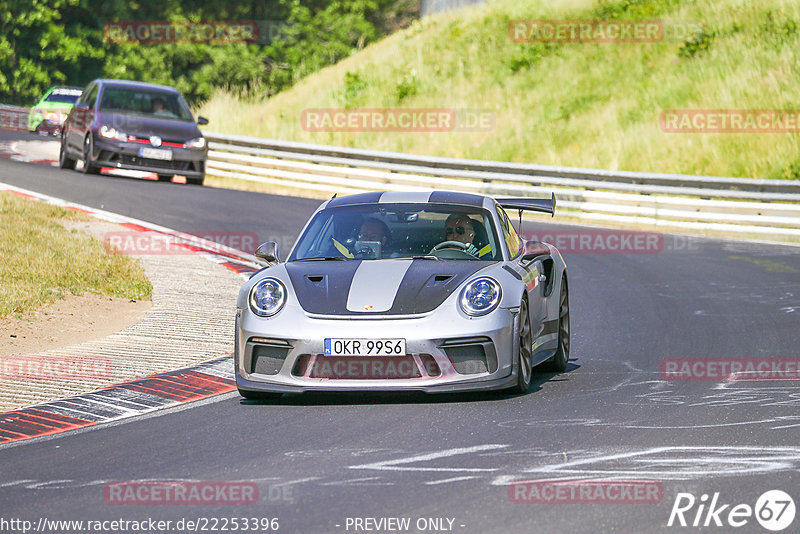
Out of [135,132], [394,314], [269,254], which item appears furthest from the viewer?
[135,132]

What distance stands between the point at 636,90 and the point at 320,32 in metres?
22.4

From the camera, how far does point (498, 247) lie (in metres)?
9.02

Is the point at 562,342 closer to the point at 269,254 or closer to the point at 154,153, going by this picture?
the point at 269,254

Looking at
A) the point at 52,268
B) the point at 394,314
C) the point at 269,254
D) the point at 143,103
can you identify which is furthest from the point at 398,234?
the point at 143,103

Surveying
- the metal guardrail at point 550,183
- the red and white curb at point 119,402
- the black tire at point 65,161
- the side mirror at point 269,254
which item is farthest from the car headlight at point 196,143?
the side mirror at point 269,254

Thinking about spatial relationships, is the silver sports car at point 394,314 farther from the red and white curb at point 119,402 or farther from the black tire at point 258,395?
the red and white curb at point 119,402

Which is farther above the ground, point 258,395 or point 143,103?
point 143,103

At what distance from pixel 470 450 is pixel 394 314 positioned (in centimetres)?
139

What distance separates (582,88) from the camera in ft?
105

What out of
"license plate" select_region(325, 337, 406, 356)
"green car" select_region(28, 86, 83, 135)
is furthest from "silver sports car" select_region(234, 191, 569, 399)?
"green car" select_region(28, 86, 83, 135)

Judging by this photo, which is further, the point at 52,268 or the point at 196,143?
the point at 196,143

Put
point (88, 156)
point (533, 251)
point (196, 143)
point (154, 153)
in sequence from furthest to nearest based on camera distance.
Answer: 1. point (196, 143)
2. point (88, 156)
3. point (154, 153)
4. point (533, 251)

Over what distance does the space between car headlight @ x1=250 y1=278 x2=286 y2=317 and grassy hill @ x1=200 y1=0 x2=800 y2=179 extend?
694 inches

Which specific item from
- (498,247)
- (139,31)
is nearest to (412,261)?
(498,247)
